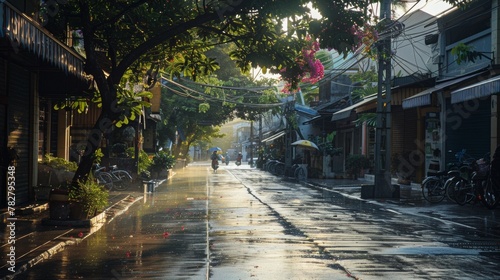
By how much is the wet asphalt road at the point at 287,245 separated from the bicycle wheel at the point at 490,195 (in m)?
0.25

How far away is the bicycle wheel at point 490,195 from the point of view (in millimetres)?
17359

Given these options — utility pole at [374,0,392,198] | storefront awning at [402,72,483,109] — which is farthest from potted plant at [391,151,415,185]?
utility pole at [374,0,392,198]

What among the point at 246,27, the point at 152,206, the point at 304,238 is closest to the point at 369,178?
the point at 152,206

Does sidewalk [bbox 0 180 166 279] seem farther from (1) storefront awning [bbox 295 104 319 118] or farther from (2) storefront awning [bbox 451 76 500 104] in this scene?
(1) storefront awning [bbox 295 104 319 118]

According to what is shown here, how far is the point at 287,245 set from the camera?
1048 centimetres

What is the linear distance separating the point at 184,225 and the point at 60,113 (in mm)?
10344

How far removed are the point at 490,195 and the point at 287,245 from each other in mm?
9278

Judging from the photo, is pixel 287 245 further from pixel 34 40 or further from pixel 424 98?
pixel 424 98

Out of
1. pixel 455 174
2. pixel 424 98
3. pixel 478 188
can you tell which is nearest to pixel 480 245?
pixel 478 188

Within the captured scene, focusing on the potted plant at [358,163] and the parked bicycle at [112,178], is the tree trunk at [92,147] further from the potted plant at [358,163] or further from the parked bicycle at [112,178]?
the potted plant at [358,163]

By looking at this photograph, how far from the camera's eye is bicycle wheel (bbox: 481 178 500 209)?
17359 mm

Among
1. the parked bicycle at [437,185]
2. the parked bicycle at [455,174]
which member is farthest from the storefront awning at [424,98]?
the parked bicycle at [437,185]

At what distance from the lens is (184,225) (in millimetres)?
13625

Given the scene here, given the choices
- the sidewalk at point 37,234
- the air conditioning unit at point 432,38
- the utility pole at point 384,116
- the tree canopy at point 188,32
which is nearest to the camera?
the sidewalk at point 37,234
